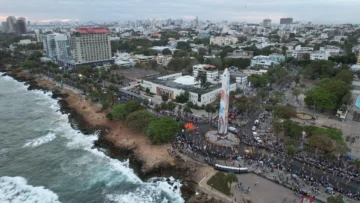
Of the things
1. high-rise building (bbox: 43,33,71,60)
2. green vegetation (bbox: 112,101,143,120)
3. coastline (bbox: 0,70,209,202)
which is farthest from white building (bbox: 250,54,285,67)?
high-rise building (bbox: 43,33,71,60)

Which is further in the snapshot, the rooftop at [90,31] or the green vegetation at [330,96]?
the rooftop at [90,31]

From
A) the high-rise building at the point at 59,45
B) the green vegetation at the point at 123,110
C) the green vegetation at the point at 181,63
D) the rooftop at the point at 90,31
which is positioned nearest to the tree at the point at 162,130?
the green vegetation at the point at 123,110

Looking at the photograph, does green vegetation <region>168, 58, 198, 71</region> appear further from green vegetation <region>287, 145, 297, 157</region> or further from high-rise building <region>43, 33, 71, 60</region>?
green vegetation <region>287, 145, 297, 157</region>

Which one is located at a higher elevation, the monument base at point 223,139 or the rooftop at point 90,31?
the rooftop at point 90,31

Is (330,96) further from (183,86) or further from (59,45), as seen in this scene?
(59,45)

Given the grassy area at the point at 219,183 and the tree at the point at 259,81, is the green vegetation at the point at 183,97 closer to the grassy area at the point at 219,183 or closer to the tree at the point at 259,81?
the tree at the point at 259,81

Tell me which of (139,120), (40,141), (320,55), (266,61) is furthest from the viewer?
(320,55)

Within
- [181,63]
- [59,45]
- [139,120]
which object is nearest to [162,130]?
→ [139,120]
